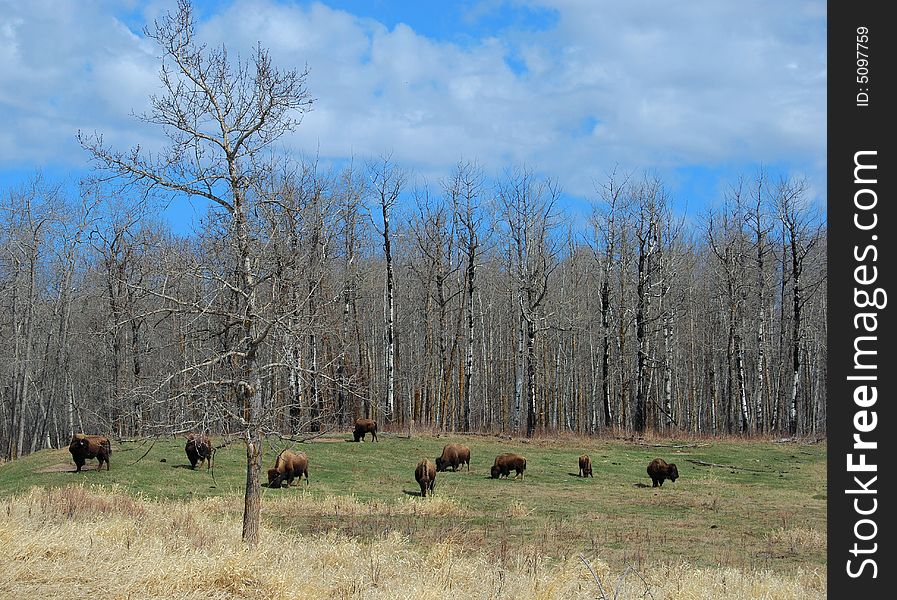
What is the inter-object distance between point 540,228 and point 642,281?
20.0 ft

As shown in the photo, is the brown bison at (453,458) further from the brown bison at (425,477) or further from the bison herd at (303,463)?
the brown bison at (425,477)

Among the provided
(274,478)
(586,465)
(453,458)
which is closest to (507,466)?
(453,458)

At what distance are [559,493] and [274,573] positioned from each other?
1538cm

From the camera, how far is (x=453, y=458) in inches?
1082

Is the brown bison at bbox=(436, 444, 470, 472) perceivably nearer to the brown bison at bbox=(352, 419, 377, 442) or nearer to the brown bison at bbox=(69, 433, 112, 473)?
the brown bison at bbox=(352, 419, 377, 442)

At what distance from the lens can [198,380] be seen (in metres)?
13.2

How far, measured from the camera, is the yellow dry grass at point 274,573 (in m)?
8.08

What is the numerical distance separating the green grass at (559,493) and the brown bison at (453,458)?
2.14 ft

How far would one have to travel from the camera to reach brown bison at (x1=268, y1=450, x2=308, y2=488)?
22.6 meters

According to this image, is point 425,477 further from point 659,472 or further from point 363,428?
point 363,428

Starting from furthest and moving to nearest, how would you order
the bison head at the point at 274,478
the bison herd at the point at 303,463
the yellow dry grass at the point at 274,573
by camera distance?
the bison head at the point at 274,478 < the bison herd at the point at 303,463 < the yellow dry grass at the point at 274,573

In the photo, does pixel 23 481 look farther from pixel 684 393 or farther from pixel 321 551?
pixel 684 393

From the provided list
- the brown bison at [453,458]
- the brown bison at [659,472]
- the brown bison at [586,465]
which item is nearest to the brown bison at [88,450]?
the brown bison at [453,458]

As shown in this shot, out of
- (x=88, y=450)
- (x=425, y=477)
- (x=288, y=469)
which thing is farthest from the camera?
(x=88, y=450)
